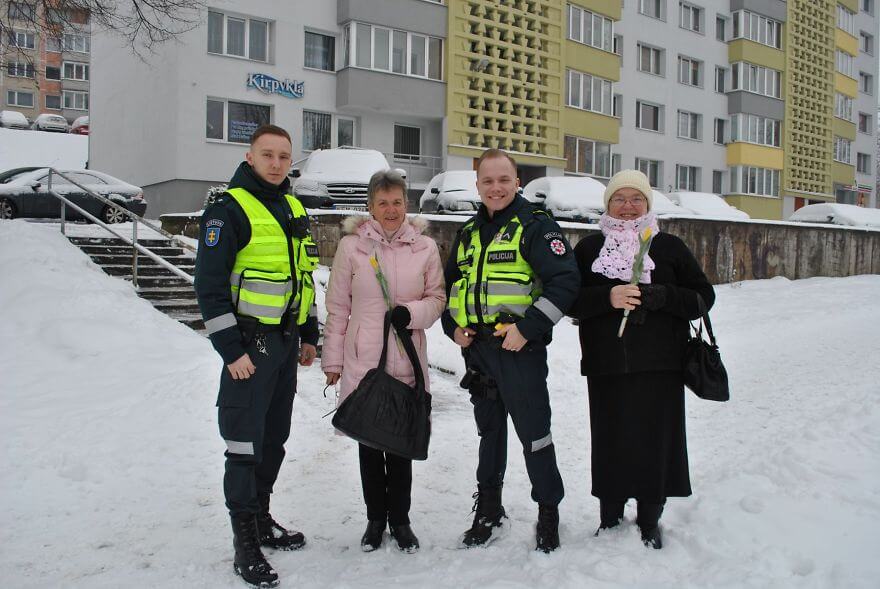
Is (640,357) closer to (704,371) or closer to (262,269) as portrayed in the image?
(704,371)

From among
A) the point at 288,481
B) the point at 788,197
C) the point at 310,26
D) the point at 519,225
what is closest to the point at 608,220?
the point at 519,225

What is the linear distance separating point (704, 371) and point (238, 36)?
66.8 ft

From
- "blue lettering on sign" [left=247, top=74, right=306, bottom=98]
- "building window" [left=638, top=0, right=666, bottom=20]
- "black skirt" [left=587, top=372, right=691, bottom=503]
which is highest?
"building window" [left=638, top=0, right=666, bottom=20]

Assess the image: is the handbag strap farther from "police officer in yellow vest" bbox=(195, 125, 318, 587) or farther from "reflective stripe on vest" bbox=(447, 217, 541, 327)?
"police officer in yellow vest" bbox=(195, 125, 318, 587)

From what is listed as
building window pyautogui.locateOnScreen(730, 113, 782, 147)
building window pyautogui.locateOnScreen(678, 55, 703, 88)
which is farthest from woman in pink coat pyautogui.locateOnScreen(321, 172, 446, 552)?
building window pyautogui.locateOnScreen(730, 113, 782, 147)

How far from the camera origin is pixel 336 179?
15430 mm

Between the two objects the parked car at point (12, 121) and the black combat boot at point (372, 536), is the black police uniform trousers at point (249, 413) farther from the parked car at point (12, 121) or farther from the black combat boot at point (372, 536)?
the parked car at point (12, 121)

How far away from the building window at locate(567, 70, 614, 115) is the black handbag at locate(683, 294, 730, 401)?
24.8 meters

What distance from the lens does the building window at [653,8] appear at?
3031 centimetres

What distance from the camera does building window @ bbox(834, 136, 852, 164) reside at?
1537 inches

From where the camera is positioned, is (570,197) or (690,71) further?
(690,71)

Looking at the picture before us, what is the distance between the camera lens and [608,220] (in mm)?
3613

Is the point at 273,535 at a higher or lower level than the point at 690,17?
lower

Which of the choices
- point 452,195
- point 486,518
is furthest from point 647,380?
point 452,195
